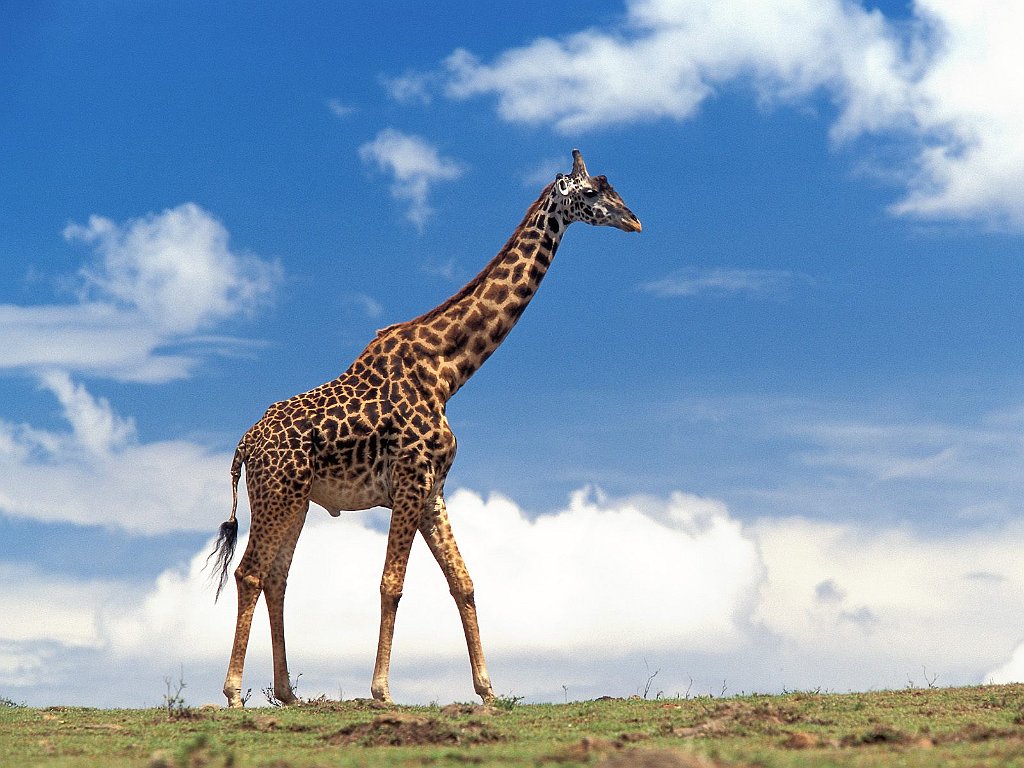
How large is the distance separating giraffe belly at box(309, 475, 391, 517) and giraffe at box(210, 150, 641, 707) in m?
0.01

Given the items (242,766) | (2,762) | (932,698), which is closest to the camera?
(242,766)

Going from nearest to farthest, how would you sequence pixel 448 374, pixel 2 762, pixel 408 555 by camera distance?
pixel 2 762 < pixel 408 555 < pixel 448 374

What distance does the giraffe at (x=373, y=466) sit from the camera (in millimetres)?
18109

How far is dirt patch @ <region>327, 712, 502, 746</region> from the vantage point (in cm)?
1304

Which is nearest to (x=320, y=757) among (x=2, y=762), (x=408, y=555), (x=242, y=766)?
(x=242, y=766)

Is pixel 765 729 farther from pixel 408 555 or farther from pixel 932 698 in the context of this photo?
pixel 408 555

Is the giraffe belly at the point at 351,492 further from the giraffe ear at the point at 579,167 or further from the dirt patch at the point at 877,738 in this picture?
the dirt patch at the point at 877,738

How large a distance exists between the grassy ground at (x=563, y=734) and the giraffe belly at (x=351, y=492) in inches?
115

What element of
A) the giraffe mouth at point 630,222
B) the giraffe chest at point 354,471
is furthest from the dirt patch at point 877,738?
the giraffe mouth at point 630,222

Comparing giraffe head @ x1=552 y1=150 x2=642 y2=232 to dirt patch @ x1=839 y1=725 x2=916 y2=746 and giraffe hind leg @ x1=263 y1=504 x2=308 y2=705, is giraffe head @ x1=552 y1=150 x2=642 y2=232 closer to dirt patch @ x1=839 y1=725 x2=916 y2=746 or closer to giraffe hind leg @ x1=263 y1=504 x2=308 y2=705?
giraffe hind leg @ x1=263 y1=504 x2=308 y2=705

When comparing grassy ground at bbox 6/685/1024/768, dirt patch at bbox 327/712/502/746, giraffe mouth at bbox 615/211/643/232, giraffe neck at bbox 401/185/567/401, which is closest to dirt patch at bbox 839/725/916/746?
grassy ground at bbox 6/685/1024/768

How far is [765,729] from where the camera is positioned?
13430 mm

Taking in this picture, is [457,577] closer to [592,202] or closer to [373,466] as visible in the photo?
[373,466]

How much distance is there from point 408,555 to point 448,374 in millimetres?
2968
